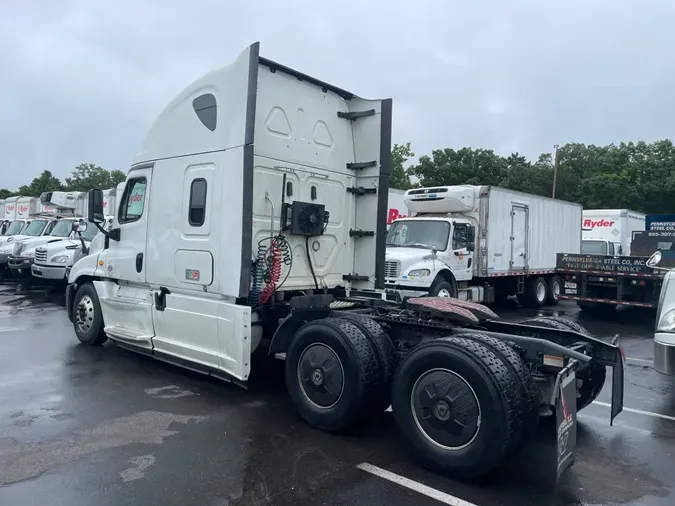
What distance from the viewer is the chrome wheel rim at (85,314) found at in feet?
28.2

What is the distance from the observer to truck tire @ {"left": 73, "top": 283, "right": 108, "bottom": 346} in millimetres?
8523

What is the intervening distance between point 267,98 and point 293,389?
3.21 metres

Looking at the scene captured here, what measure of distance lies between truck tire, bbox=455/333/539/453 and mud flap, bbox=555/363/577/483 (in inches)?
8.0

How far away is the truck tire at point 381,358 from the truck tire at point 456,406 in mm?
375

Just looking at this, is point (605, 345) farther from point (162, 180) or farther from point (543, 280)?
point (543, 280)

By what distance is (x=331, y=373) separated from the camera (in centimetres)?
531

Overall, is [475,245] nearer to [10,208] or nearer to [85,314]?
[85,314]

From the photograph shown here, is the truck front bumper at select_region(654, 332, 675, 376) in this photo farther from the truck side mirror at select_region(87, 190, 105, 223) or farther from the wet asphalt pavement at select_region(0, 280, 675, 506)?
the truck side mirror at select_region(87, 190, 105, 223)

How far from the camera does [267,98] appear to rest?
6426 millimetres

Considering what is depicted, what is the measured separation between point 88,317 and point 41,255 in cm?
838

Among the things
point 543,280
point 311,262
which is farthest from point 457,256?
point 311,262

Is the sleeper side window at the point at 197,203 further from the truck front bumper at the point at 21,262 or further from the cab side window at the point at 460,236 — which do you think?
the truck front bumper at the point at 21,262

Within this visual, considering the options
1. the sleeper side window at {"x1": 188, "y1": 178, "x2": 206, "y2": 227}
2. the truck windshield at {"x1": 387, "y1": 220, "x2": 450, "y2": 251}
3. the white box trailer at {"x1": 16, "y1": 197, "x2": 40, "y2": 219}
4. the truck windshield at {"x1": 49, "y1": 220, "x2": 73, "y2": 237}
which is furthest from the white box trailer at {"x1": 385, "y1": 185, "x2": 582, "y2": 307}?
the white box trailer at {"x1": 16, "y1": 197, "x2": 40, "y2": 219}

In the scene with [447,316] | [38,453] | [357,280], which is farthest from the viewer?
[357,280]
